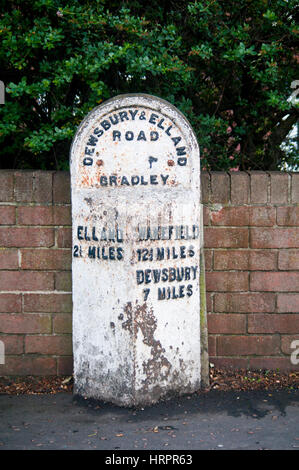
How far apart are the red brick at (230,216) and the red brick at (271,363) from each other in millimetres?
1104

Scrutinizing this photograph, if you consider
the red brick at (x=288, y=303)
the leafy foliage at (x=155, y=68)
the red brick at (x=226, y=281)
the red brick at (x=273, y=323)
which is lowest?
the red brick at (x=273, y=323)

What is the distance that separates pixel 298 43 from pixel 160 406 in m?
3.46

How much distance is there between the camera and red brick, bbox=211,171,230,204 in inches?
159

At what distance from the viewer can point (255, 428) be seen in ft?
10.6

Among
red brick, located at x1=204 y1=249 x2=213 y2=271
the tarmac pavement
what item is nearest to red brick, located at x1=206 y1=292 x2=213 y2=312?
red brick, located at x1=204 y1=249 x2=213 y2=271

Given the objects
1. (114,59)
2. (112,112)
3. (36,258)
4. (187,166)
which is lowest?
(36,258)

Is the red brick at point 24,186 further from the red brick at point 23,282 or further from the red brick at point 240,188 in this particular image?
the red brick at point 240,188

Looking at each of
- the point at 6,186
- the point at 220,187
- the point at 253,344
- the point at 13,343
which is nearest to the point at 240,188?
the point at 220,187

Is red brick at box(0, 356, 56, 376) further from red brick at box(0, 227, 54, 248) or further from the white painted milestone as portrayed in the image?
red brick at box(0, 227, 54, 248)

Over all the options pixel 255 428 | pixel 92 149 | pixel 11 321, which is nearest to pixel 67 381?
pixel 11 321

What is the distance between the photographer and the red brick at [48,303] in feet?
13.3

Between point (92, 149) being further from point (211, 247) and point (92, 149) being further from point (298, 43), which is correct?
point (298, 43)

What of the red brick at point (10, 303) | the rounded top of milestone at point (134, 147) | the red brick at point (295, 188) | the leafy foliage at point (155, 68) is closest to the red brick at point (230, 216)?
the red brick at point (295, 188)

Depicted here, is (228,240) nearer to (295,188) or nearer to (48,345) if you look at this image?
(295,188)
